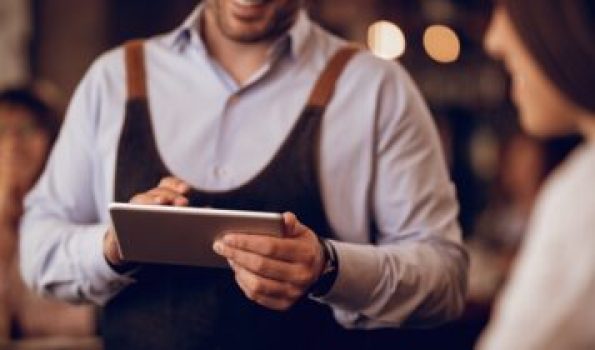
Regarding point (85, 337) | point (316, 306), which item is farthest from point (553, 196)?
point (85, 337)

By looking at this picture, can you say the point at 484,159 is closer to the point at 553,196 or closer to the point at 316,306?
the point at 316,306

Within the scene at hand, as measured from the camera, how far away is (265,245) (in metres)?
2.17

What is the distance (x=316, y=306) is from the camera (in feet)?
8.11

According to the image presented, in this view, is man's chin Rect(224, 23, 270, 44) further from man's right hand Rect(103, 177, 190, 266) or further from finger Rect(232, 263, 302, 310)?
finger Rect(232, 263, 302, 310)

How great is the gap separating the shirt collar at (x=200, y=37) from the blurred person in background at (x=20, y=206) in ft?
4.16

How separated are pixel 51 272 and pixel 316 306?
48 cm

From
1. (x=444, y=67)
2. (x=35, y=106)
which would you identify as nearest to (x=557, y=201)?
(x=35, y=106)

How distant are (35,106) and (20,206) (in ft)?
0.91

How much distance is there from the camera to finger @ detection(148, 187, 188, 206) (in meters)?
2.24

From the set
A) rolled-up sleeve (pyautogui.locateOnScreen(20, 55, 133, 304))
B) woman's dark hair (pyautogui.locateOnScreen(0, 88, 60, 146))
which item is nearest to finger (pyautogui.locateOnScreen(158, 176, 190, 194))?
rolled-up sleeve (pyautogui.locateOnScreen(20, 55, 133, 304))

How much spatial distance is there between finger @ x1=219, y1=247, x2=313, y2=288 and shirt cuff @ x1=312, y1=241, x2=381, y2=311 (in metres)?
0.13

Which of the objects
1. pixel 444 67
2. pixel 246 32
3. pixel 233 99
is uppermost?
pixel 246 32

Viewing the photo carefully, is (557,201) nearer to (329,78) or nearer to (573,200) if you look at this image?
(573,200)

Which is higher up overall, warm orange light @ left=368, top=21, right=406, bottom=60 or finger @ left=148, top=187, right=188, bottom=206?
finger @ left=148, top=187, right=188, bottom=206
